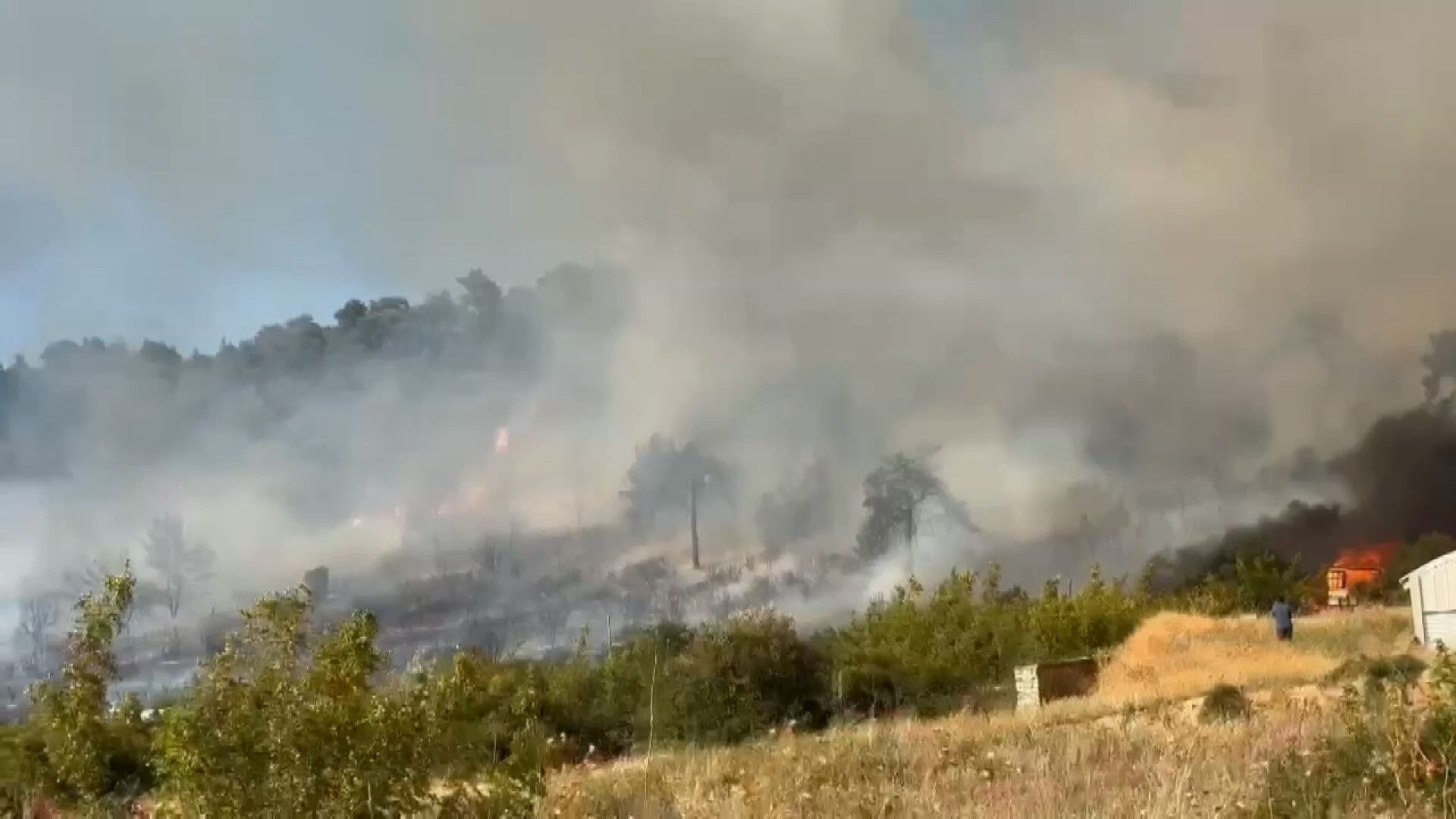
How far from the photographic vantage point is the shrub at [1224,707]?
34.9 feet

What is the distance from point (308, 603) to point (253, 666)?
41 centimetres

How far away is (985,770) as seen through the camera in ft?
25.0

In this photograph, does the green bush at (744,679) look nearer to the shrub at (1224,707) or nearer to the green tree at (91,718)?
the shrub at (1224,707)

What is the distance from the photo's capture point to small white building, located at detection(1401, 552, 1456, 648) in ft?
81.8

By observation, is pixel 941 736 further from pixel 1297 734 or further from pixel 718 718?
pixel 718 718

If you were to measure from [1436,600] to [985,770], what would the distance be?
22371 mm

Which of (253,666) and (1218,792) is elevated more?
(253,666)

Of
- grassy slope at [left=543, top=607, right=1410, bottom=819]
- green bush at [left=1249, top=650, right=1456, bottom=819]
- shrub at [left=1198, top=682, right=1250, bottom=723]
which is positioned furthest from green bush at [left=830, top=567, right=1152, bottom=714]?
green bush at [left=1249, top=650, right=1456, bottom=819]

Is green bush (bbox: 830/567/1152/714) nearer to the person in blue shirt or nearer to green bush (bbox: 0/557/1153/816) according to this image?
the person in blue shirt

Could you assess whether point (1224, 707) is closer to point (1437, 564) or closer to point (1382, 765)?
point (1382, 765)

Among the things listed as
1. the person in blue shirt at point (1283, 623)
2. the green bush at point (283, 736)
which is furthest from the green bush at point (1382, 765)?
the person in blue shirt at point (1283, 623)

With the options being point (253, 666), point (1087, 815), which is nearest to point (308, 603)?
point (253, 666)

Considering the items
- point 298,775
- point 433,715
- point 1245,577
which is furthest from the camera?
point 1245,577

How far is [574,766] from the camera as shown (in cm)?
1111
